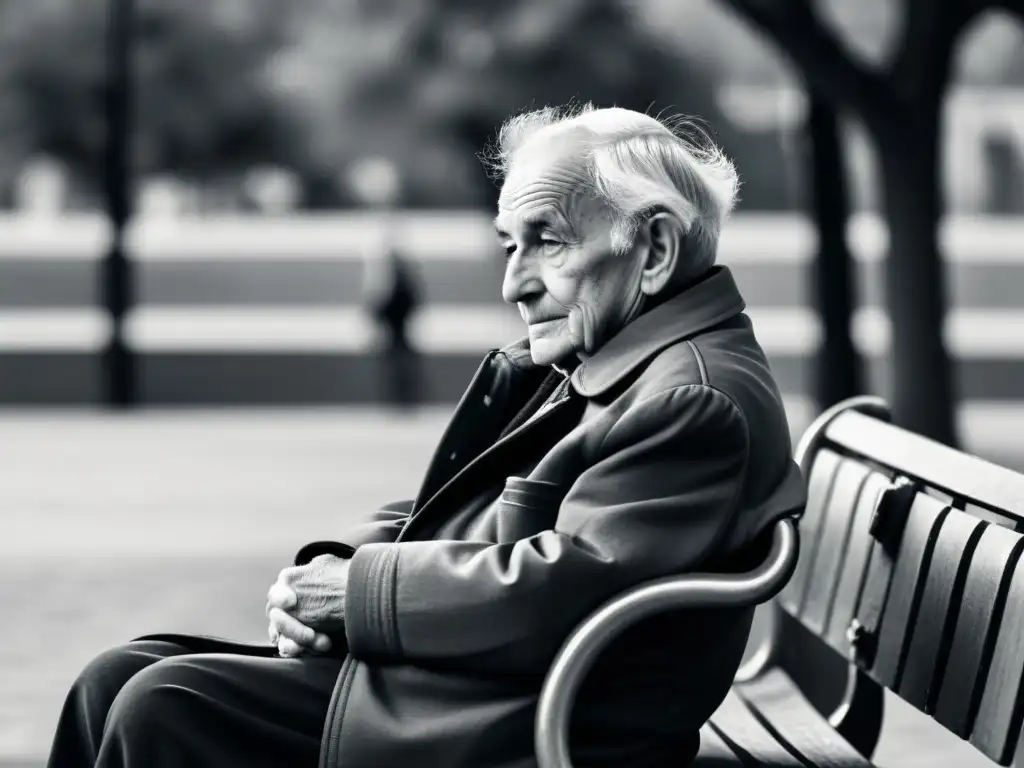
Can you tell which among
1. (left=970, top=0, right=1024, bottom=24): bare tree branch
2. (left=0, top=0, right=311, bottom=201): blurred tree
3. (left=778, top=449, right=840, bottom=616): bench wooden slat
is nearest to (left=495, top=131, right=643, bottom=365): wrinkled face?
(left=778, top=449, right=840, bottom=616): bench wooden slat

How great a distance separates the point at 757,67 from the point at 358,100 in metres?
10.2

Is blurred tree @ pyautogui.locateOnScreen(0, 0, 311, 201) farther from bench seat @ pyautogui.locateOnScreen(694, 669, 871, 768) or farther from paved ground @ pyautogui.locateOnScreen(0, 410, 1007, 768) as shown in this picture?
bench seat @ pyautogui.locateOnScreen(694, 669, 871, 768)

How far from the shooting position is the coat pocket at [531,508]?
2.61 metres

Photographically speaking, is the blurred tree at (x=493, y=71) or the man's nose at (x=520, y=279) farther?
the blurred tree at (x=493, y=71)

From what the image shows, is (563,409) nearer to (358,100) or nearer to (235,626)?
(235,626)

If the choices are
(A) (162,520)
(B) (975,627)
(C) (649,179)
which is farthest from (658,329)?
(A) (162,520)

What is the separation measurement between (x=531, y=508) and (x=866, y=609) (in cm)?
90

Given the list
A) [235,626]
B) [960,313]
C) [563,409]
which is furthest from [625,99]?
[563,409]

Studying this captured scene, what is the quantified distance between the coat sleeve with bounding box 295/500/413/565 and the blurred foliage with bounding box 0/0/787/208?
16308 millimetres

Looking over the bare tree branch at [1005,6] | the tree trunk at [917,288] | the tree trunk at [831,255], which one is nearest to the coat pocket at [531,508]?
the tree trunk at [917,288]

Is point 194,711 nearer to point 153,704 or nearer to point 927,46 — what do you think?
point 153,704

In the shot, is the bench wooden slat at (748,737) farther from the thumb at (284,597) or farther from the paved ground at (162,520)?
the paved ground at (162,520)

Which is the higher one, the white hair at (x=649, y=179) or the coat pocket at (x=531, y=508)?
the white hair at (x=649, y=179)

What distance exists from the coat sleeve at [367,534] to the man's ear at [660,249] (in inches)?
25.5
